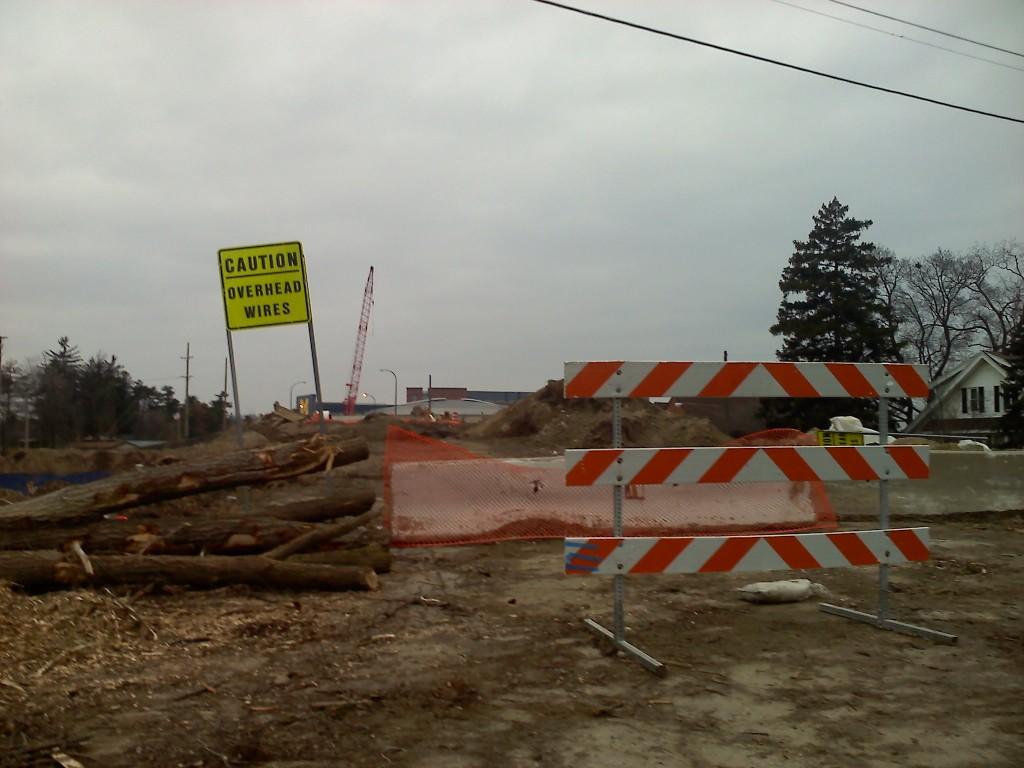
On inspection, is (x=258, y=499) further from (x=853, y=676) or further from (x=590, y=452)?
(x=853, y=676)

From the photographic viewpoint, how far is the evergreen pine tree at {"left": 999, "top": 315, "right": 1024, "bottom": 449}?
123 feet

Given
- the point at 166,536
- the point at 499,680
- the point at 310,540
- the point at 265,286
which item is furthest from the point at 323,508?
the point at 499,680

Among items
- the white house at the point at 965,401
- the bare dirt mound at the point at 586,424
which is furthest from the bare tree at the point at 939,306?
the bare dirt mound at the point at 586,424

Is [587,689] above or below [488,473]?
below

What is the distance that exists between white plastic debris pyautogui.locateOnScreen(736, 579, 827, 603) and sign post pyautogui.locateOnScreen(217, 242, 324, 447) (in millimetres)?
6083

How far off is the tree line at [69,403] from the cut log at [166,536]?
140 feet

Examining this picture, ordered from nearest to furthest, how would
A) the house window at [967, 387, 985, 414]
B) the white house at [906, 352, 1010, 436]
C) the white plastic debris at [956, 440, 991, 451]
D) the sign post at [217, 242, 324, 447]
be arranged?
1. the sign post at [217, 242, 324, 447]
2. the white plastic debris at [956, 440, 991, 451]
3. the white house at [906, 352, 1010, 436]
4. the house window at [967, 387, 985, 414]

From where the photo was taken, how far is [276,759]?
→ 3.68 m

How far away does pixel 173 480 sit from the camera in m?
8.06

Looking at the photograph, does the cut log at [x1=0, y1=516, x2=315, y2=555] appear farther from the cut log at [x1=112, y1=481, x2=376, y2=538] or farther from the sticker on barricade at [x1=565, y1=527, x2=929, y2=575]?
the sticker on barricade at [x1=565, y1=527, x2=929, y2=575]

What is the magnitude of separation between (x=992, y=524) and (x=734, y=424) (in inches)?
1316

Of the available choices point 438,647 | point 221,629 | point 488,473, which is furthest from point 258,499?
point 438,647

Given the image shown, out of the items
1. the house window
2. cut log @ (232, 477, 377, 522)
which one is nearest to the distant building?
the house window

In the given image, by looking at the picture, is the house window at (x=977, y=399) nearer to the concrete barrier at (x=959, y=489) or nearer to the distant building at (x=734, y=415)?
the distant building at (x=734, y=415)
